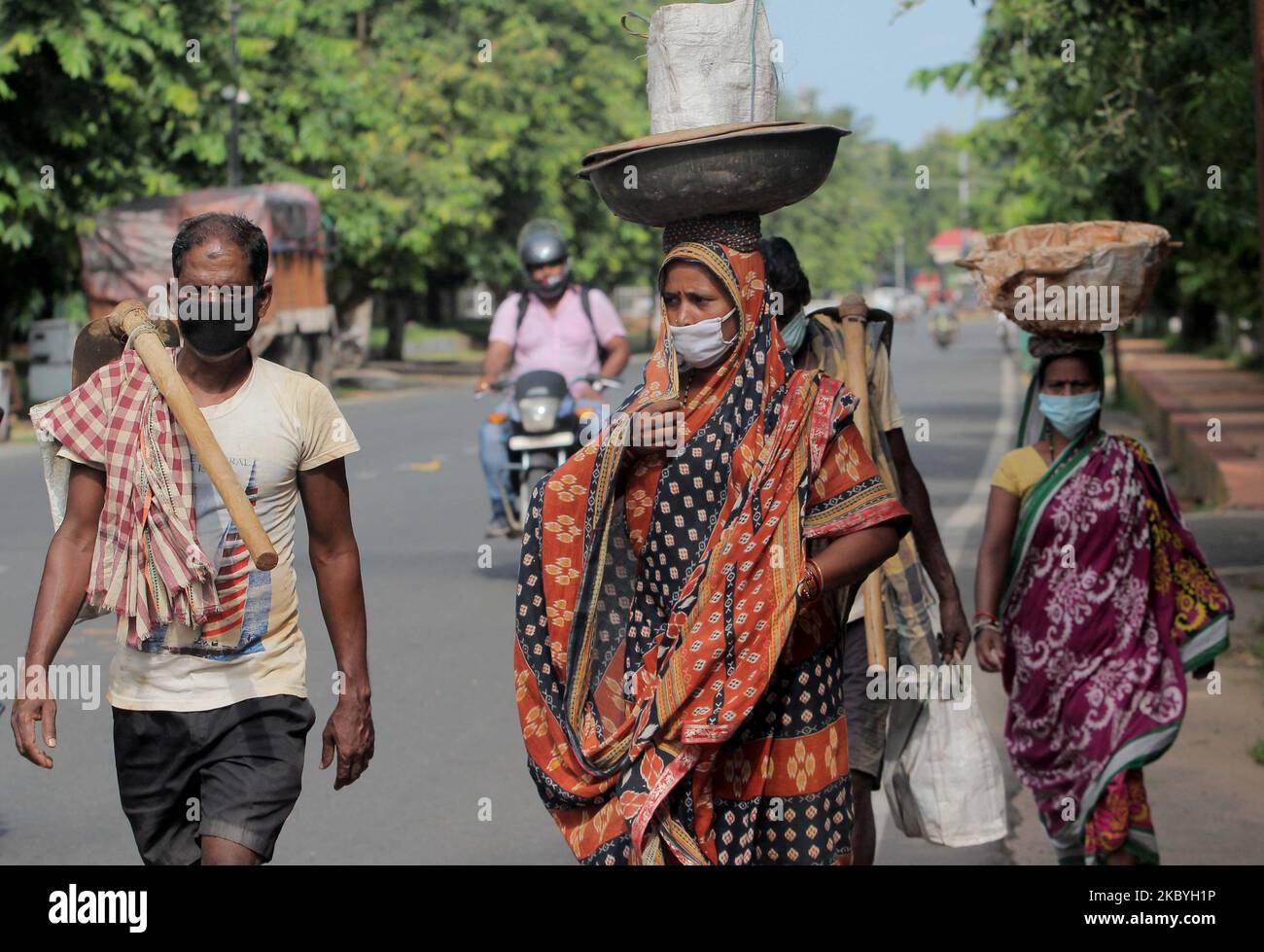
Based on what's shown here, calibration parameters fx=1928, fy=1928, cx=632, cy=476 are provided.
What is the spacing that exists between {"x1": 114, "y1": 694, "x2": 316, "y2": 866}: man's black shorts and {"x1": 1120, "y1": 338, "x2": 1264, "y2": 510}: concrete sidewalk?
733 centimetres

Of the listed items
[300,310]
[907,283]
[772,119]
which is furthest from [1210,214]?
[907,283]

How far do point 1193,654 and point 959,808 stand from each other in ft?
2.50

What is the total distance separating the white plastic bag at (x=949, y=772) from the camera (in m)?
5.14

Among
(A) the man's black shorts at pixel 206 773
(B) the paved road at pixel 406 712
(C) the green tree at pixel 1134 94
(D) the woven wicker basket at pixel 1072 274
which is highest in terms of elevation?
(C) the green tree at pixel 1134 94

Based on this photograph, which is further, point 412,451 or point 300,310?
point 300,310

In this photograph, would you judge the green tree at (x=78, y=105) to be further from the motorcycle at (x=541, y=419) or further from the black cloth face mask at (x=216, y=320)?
the black cloth face mask at (x=216, y=320)

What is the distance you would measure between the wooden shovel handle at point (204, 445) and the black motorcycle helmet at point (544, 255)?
6193 mm

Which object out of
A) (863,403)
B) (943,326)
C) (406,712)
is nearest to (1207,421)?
(406,712)

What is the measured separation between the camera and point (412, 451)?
19797 millimetres

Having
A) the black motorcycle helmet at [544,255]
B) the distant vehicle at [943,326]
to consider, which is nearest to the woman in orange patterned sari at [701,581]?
the black motorcycle helmet at [544,255]

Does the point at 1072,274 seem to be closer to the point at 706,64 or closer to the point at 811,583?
the point at 706,64

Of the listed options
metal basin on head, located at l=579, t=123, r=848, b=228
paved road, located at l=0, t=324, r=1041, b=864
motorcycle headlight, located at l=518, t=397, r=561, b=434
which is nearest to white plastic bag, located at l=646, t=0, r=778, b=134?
metal basin on head, located at l=579, t=123, r=848, b=228

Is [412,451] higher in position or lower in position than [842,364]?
lower

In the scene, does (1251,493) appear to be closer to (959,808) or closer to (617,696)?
(959,808)
